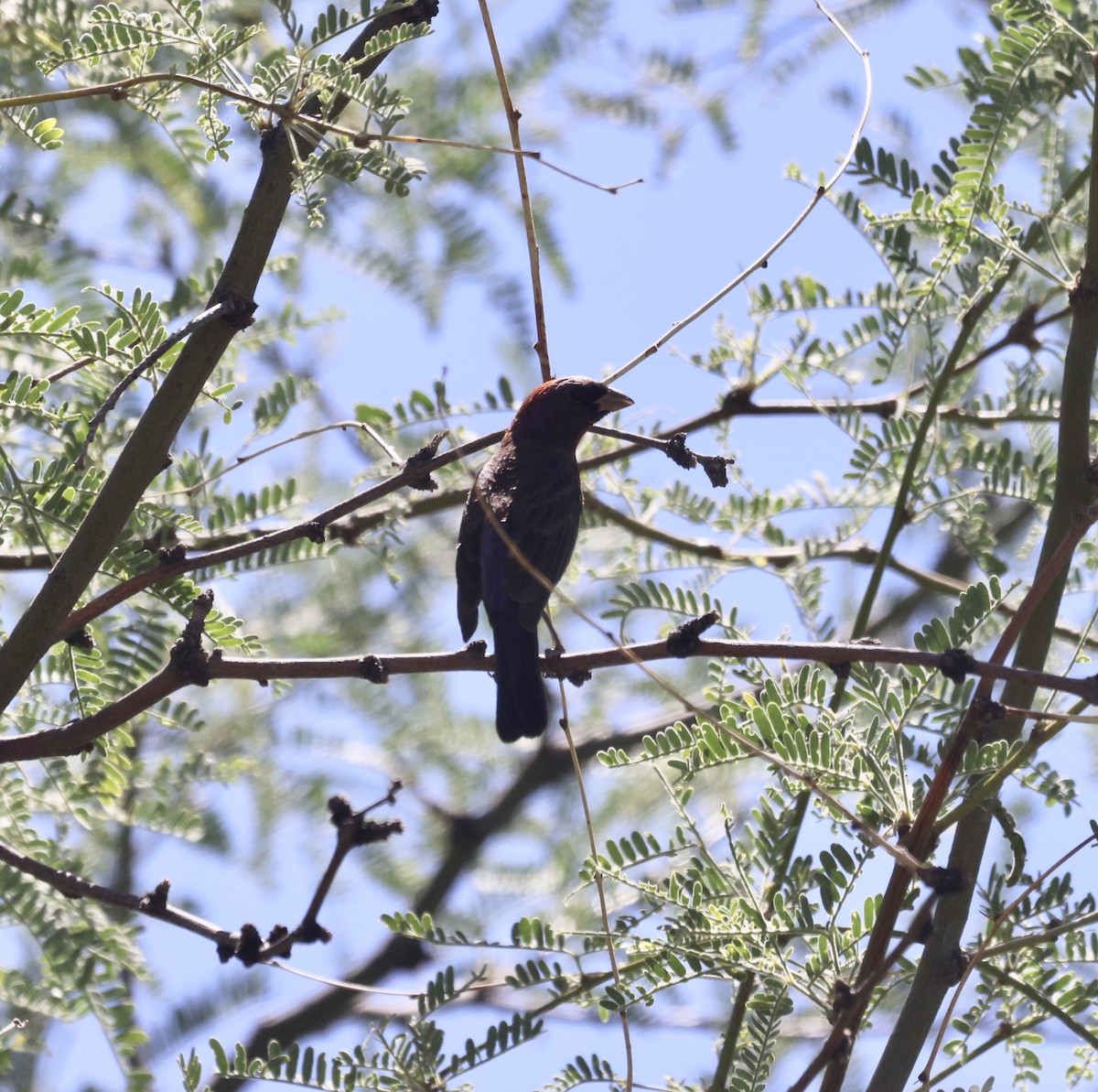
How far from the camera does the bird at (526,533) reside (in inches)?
166

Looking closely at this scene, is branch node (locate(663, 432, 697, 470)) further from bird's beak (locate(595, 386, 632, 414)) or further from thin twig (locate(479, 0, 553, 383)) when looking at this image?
bird's beak (locate(595, 386, 632, 414))

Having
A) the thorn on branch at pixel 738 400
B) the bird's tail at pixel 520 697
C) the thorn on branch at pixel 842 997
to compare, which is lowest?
the thorn on branch at pixel 842 997

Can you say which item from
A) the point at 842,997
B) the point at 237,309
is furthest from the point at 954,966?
the point at 237,309

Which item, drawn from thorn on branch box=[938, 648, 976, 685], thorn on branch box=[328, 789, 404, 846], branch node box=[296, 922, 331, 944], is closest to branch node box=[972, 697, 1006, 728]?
thorn on branch box=[938, 648, 976, 685]

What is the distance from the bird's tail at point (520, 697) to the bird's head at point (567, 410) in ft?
3.57

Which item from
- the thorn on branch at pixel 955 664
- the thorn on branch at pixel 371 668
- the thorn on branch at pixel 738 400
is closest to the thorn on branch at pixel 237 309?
the thorn on branch at pixel 371 668

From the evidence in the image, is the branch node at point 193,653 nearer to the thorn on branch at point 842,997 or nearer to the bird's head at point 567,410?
the thorn on branch at point 842,997

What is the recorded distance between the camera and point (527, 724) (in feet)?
13.7

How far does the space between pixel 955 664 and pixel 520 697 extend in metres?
2.09

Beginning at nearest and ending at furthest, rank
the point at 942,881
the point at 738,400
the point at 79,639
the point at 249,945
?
the point at 942,881
the point at 249,945
the point at 79,639
the point at 738,400

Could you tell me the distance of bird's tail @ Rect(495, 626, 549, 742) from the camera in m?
4.18

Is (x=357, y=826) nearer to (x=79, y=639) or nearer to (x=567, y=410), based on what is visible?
(x=79, y=639)

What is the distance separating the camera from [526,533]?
15.5 ft

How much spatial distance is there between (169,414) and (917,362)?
3357mm
